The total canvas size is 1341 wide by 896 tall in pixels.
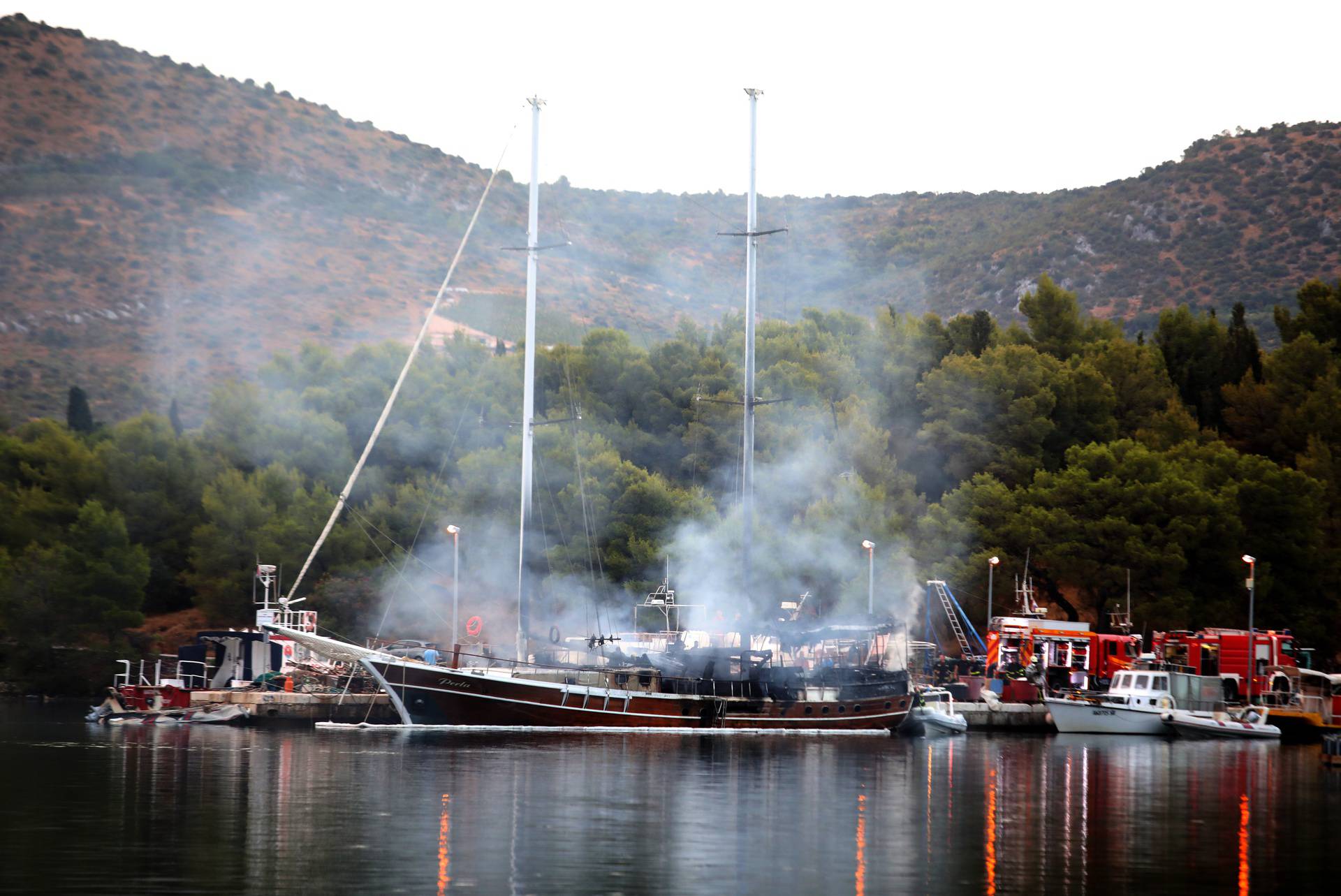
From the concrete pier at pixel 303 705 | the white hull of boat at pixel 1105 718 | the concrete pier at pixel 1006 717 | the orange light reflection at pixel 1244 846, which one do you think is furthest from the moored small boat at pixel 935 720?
the orange light reflection at pixel 1244 846

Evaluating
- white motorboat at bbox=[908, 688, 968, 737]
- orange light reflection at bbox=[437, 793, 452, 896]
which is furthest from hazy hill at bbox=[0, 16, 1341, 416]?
orange light reflection at bbox=[437, 793, 452, 896]

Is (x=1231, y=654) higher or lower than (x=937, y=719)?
higher

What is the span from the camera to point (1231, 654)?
61.6m

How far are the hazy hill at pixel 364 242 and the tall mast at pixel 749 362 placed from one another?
63.9m

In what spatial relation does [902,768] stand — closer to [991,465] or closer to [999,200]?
[991,465]

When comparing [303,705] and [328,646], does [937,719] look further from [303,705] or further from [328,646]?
[303,705]

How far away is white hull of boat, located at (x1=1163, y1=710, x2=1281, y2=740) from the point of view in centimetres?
5591

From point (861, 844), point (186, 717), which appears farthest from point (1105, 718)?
point (861, 844)

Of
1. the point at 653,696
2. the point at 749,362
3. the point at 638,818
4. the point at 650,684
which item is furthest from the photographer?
the point at 749,362

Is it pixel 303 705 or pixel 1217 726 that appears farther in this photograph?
pixel 303 705

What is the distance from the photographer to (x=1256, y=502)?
6994 cm

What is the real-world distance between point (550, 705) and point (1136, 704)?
22.6 metres

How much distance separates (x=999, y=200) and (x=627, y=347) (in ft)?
339

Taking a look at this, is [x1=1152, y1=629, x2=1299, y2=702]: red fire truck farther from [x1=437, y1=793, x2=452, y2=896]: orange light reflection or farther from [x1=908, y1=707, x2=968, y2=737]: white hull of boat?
[x1=437, y1=793, x2=452, y2=896]: orange light reflection
